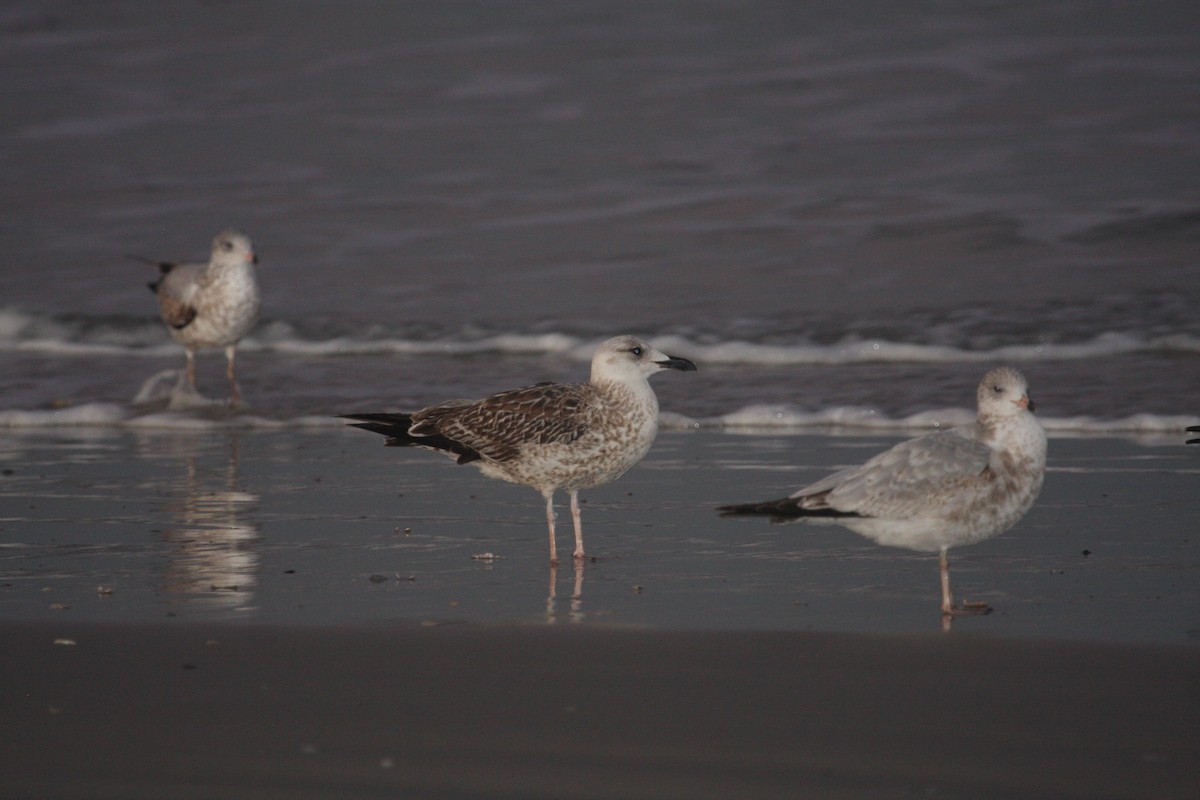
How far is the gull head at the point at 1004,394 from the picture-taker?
21.1ft

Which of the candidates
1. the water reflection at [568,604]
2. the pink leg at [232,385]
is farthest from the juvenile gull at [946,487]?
the pink leg at [232,385]

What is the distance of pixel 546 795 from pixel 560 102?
870 inches

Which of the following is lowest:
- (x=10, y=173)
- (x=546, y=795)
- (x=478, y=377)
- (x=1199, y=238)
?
(x=546, y=795)

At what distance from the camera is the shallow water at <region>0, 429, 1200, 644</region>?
19.6ft

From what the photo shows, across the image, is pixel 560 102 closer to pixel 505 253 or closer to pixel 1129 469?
pixel 505 253

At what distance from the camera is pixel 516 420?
7902mm

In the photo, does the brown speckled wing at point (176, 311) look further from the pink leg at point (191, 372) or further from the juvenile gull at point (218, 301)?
the pink leg at point (191, 372)

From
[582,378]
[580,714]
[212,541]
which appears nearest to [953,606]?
[580,714]

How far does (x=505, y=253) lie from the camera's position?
64.8 feet

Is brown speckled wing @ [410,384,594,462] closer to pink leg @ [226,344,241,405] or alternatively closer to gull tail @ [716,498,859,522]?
gull tail @ [716,498,859,522]

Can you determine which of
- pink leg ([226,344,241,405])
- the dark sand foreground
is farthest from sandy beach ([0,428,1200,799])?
pink leg ([226,344,241,405])

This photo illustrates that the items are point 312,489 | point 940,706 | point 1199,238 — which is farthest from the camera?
point 1199,238

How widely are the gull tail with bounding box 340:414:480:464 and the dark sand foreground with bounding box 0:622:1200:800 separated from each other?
7.76 feet

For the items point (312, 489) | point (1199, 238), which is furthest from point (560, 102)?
point (312, 489)
